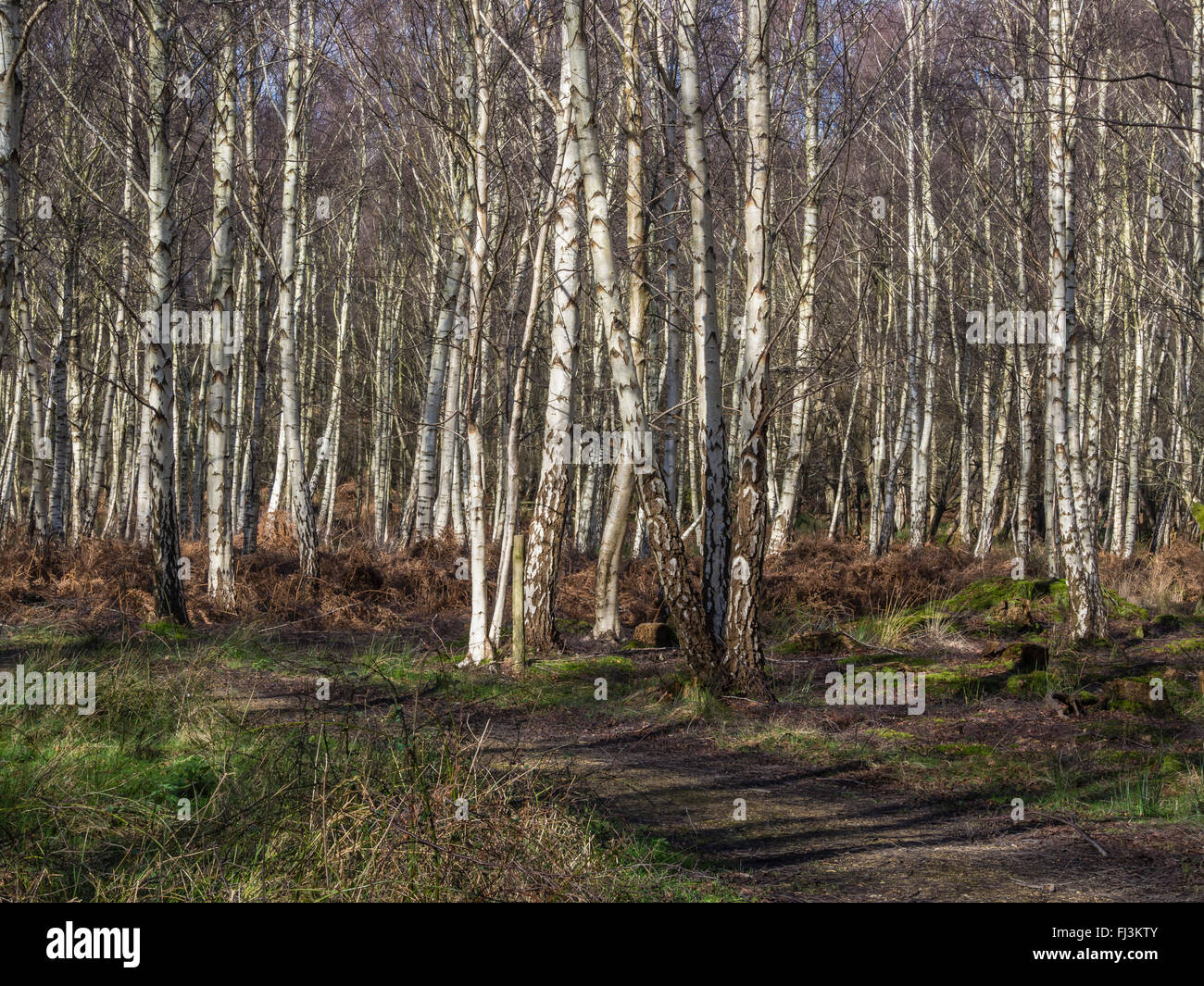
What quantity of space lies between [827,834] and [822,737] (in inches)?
82.1

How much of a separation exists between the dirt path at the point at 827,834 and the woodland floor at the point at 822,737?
2 cm

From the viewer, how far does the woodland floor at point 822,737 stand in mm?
4684

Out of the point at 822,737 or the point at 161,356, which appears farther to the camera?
the point at 161,356

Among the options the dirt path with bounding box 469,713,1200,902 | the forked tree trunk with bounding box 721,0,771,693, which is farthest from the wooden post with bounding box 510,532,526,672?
the forked tree trunk with bounding box 721,0,771,693

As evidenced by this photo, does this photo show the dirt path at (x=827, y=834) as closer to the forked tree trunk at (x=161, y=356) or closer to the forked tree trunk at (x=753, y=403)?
the forked tree trunk at (x=753, y=403)

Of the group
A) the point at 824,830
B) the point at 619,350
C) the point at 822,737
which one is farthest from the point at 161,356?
the point at 824,830

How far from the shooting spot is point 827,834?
522 centimetres

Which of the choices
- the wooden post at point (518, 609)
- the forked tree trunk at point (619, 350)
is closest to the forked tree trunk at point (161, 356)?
the wooden post at point (518, 609)

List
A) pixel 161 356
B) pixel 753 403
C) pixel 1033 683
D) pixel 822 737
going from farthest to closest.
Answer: pixel 161 356
pixel 1033 683
pixel 753 403
pixel 822 737

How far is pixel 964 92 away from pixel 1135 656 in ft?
40.7

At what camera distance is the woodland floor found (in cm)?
468

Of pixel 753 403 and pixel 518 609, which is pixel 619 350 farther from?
pixel 518 609

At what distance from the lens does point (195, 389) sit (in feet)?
87.2

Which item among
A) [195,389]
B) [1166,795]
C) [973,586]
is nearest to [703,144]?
[1166,795]
